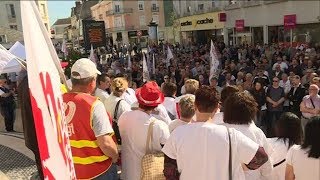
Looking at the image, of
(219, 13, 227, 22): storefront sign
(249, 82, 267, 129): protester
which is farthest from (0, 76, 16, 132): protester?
(219, 13, 227, 22): storefront sign

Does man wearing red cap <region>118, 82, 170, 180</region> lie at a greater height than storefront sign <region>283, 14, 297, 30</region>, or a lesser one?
lesser

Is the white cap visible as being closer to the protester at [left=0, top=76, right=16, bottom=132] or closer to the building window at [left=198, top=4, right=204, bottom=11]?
the protester at [left=0, top=76, right=16, bottom=132]

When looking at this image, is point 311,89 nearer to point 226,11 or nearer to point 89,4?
point 226,11

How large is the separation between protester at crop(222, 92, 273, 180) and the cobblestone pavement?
13.6 ft

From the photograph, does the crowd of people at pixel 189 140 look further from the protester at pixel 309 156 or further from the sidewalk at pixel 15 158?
the sidewalk at pixel 15 158

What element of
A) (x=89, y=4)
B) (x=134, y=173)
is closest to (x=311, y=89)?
(x=134, y=173)

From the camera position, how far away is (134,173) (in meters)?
3.56

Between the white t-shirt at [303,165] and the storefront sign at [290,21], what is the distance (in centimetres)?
2060

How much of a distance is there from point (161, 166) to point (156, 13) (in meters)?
70.0

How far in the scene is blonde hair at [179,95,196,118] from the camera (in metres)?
3.49

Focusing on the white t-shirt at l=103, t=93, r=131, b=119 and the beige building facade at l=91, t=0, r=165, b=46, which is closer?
the white t-shirt at l=103, t=93, r=131, b=119

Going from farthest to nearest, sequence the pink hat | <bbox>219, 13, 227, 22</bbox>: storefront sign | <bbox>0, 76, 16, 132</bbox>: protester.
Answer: <bbox>219, 13, 227, 22</bbox>: storefront sign
<bbox>0, 76, 16, 132</bbox>: protester
the pink hat

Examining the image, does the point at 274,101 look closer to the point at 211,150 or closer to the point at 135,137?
the point at 135,137

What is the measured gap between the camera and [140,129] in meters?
3.38
